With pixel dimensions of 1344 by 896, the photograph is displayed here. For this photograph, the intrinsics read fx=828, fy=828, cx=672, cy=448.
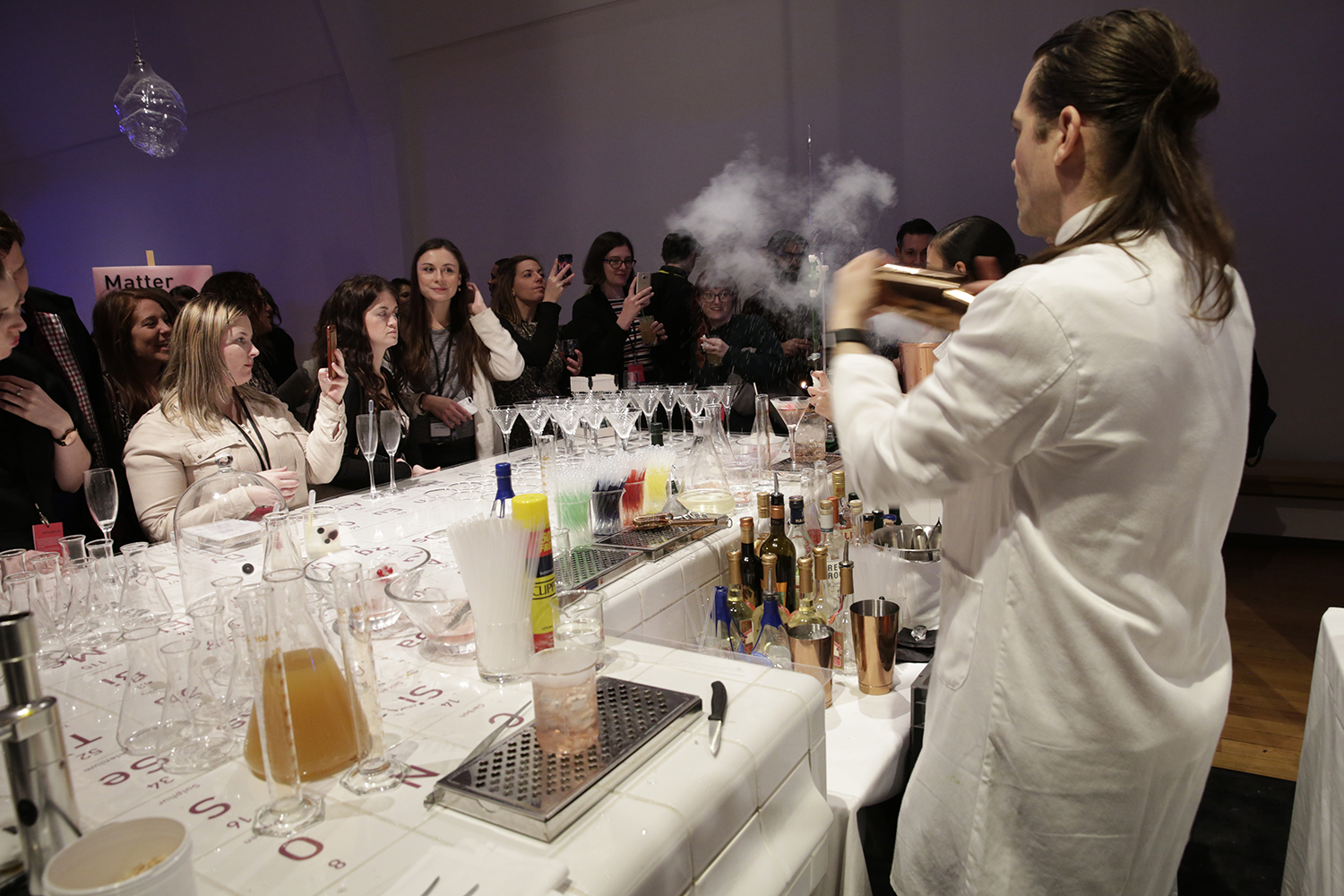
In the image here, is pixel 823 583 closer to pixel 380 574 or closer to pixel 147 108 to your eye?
pixel 380 574

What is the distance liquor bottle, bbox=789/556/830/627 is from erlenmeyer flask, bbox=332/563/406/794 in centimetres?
97

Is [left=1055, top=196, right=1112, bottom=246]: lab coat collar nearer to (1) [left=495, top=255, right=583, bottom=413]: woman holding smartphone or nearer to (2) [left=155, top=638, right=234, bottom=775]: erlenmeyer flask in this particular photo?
(2) [left=155, top=638, right=234, bottom=775]: erlenmeyer flask

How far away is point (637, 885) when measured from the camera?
0.78m

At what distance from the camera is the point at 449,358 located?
366 cm

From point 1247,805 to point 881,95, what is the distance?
4180 mm

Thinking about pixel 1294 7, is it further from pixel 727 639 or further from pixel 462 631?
pixel 462 631

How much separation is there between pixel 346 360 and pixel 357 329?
5.3 inches

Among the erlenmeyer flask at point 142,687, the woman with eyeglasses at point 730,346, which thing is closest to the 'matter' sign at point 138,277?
the woman with eyeglasses at point 730,346

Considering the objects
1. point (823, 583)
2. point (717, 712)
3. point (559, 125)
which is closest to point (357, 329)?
point (823, 583)

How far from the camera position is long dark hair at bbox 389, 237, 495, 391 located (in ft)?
11.8

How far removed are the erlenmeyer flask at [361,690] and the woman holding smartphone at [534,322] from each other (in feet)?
9.67

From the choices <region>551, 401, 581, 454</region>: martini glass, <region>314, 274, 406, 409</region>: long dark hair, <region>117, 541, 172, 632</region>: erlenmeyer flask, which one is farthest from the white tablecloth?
<region>314, 274, 406, 409</region>: long dark hair

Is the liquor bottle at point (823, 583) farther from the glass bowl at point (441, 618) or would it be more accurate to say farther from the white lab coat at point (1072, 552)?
the glass bowl at point (441, 618)

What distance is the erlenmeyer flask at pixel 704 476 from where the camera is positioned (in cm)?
215
